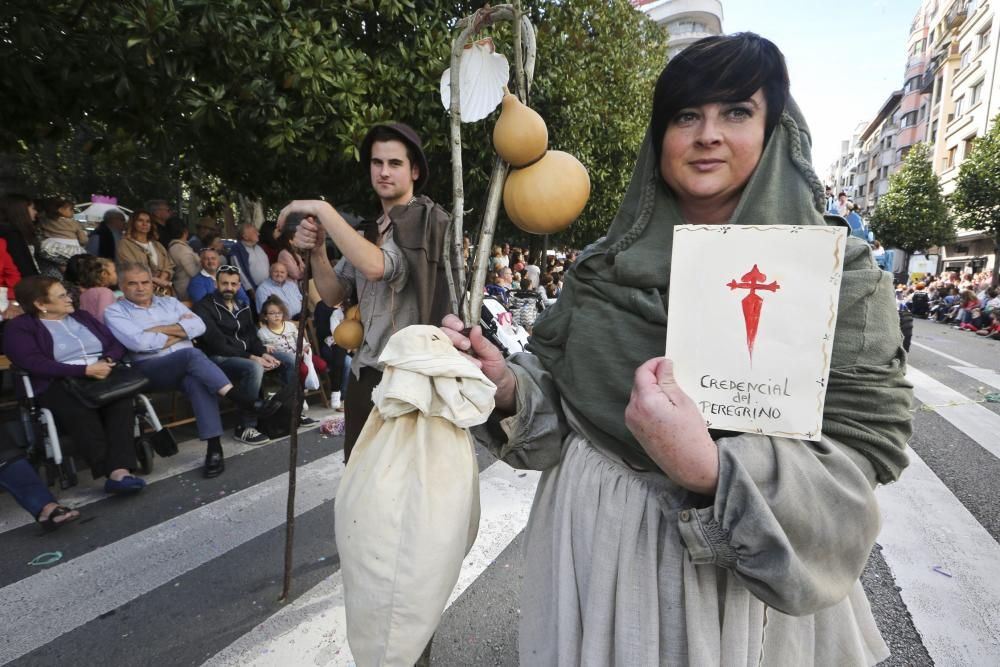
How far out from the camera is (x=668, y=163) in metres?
1.02

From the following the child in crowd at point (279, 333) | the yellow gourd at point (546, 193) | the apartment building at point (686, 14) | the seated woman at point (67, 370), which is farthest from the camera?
the apartment building at point (686, 14)

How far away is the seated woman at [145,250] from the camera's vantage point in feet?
18.2

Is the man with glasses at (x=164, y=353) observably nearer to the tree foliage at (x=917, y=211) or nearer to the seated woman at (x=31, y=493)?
the seated woman at (x=31, y=493)

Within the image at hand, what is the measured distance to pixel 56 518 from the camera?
2992 mm

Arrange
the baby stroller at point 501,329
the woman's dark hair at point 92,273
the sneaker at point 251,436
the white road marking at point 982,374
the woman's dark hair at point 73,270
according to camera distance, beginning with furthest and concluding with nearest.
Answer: the white road marking at point 982,374 < the baby stroller at point 501,329 < the woman's dark hair at point 73,270 < the sneaker at point 251,436 < the woman's dark hair at point 92,273

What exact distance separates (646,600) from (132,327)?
4.44 meters

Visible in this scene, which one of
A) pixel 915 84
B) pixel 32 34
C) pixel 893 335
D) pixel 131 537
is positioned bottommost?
pixel 131 537

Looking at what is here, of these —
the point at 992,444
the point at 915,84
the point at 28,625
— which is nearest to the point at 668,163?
the point at 28,625

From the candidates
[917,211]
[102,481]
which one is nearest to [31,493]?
[102,481]

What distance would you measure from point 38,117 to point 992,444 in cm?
879

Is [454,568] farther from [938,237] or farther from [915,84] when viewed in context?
[915,84]

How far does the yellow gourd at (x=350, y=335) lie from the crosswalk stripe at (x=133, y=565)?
5.47 ft

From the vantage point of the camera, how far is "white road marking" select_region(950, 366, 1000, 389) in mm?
7383

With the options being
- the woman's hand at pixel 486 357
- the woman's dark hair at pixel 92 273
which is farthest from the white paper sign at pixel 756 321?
the woman's dark hair at pixel 92 273
